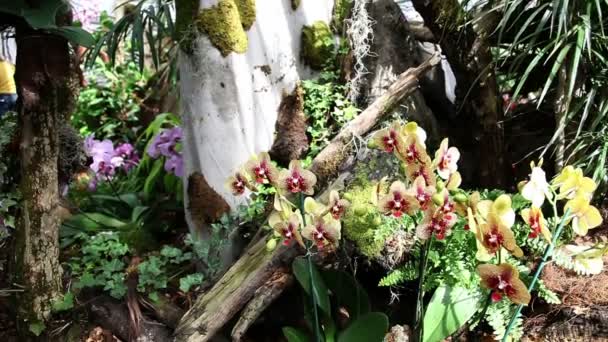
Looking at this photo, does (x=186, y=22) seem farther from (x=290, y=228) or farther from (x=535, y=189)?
(x=535, y=189)

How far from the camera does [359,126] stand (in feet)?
8.86

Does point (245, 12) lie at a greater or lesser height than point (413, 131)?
greater

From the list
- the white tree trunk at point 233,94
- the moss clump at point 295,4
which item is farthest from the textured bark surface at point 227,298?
the moss clump at point 295,4

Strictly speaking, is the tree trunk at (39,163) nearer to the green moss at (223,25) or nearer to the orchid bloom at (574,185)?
the green moss at (223,25)

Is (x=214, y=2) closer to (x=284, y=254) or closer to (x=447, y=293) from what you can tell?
(x=284, y=254)

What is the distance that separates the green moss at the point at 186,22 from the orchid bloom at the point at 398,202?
5.65 feet

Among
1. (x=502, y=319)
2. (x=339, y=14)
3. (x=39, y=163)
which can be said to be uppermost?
(x=339, y=14)

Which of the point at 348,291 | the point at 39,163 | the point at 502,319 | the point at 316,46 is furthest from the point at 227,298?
the point at 316,46

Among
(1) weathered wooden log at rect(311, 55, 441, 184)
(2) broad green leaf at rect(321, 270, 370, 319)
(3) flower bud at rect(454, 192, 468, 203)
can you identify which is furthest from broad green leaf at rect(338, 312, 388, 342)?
(1) weathered wooden log at rect(311, 55, 441, 184)

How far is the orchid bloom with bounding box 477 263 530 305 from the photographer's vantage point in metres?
1.25

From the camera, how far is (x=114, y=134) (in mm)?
5766

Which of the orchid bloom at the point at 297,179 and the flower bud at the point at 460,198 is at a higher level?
the orchid bloom at the point at 297,179

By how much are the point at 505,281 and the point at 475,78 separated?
1563 mm

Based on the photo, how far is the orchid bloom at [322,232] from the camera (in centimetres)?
156
